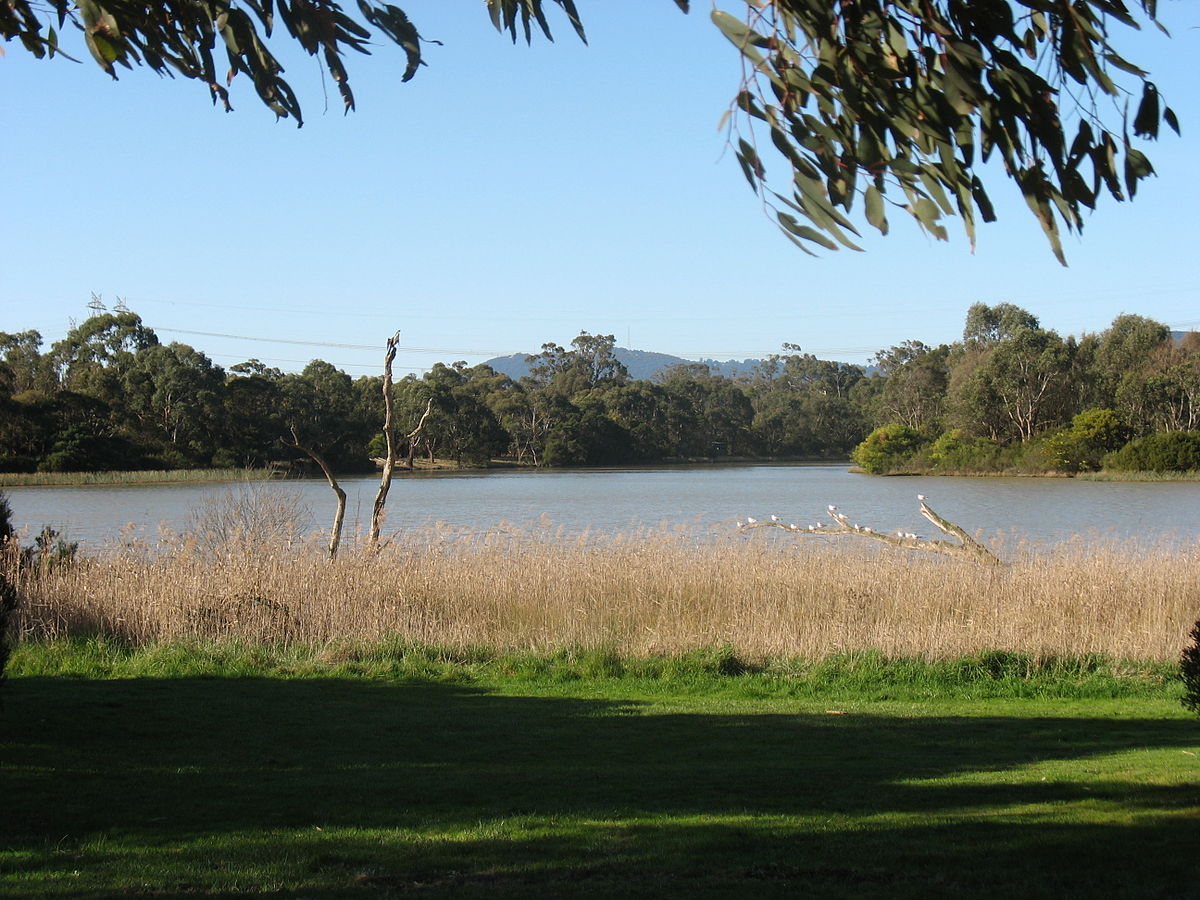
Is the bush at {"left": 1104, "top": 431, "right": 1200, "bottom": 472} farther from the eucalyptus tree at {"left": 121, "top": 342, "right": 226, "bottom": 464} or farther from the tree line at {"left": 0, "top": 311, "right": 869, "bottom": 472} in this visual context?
the eucalyptus tree at {"left": 121, "top": 342, "right": 226, "bottom": 464}

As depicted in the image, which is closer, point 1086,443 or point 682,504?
point 682,504

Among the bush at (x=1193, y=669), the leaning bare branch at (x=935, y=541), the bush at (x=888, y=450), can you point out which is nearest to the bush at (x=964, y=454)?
the bush at (x=888, y=450)

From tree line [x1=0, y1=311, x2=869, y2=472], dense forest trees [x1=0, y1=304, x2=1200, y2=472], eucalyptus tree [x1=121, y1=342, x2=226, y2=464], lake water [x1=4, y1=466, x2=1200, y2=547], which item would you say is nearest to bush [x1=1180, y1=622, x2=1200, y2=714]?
lake water [x1=4, y1=466, x2=1200, y2=547]

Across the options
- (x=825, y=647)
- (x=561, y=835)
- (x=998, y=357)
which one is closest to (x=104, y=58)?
(x=561, y=835)

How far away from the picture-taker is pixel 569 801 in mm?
5836

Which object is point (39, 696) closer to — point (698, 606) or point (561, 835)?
point (561, 835)

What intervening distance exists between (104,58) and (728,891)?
3.92m

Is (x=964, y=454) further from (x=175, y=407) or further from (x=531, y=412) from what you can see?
(x=175, y=407)

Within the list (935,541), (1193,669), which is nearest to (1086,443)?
(935,541)

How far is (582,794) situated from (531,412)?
85.4m

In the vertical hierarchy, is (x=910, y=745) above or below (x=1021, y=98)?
below

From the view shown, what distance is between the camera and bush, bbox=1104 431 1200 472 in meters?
54.5

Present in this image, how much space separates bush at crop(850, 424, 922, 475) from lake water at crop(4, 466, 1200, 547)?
7.84m

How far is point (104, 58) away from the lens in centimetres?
416
